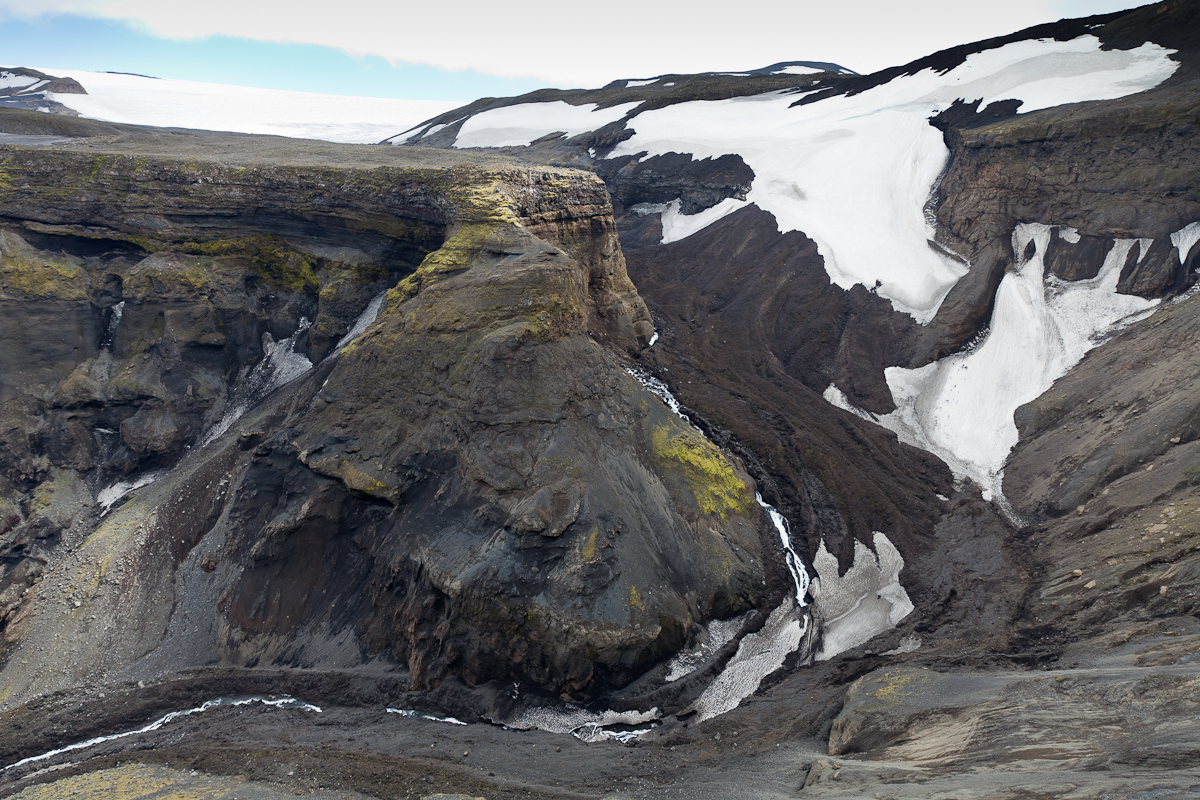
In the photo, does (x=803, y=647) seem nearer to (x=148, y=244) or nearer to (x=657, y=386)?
(x=657, y=386)

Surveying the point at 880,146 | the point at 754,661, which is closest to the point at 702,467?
the point at 754,661

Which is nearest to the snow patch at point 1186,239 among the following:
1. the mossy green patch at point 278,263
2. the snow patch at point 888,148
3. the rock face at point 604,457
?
the rock face at point 604,457

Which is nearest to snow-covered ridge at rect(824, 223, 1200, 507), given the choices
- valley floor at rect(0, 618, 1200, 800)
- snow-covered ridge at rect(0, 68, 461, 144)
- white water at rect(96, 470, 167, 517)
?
valley floor at rect(0, 618, 1200, 800)

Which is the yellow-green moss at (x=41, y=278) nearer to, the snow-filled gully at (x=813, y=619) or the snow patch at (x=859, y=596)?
the snow-filled gully at (x=813, y=619)

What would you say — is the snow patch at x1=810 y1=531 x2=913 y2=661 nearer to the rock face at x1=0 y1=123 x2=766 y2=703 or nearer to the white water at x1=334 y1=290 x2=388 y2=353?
the rock face at x1=0 y1=123 x2=766 y2=703

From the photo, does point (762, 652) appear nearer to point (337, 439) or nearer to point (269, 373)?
point (337, 439)
